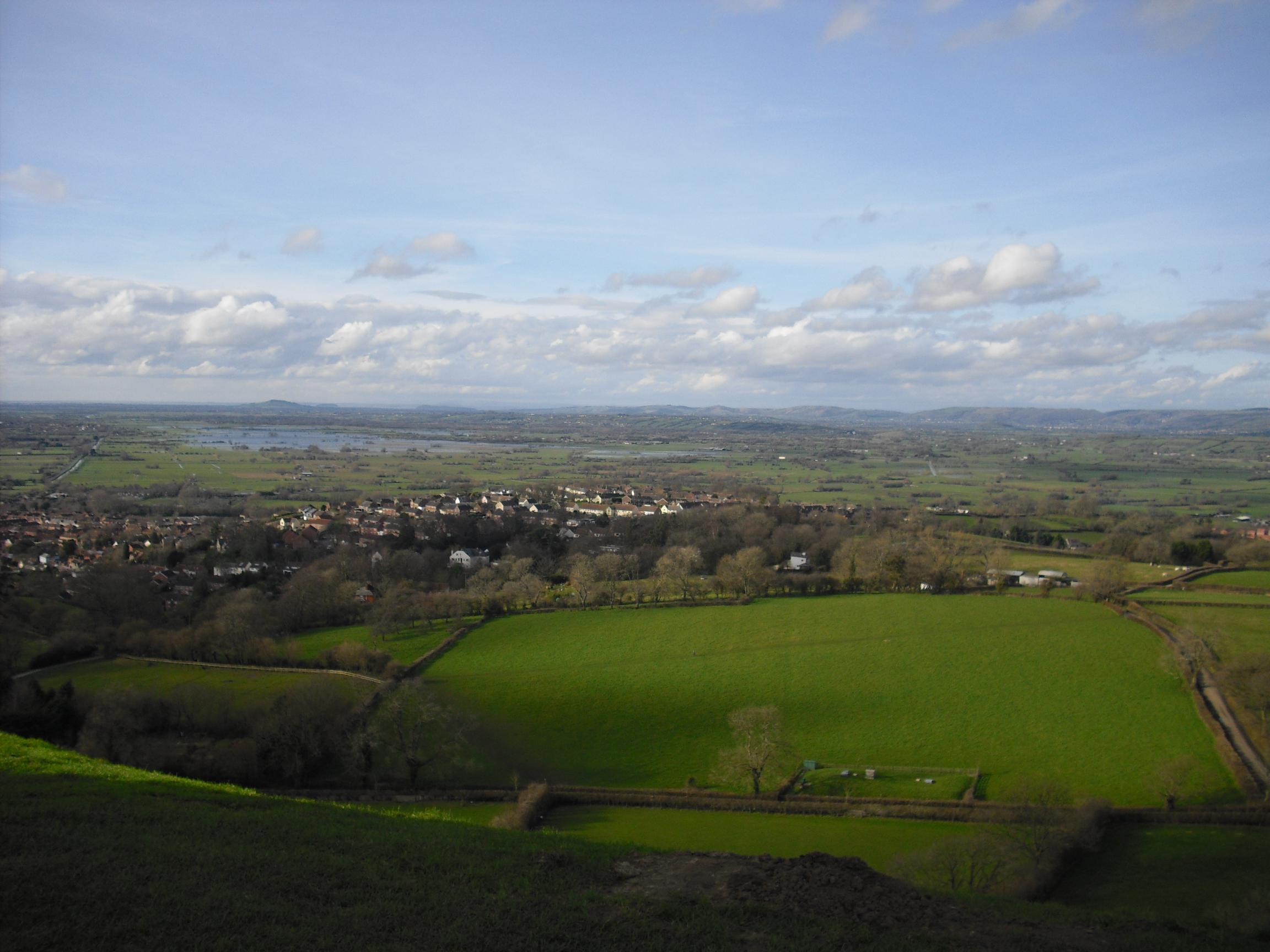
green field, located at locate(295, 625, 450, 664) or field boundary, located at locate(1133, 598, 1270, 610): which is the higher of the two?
field boundary, located at locate(1133, 598, 1270, 610)

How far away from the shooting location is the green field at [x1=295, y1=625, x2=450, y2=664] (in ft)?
145

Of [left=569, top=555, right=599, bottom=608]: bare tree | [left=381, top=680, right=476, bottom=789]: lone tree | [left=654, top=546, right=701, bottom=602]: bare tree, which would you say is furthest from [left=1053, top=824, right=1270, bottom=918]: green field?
[left=569, top=555, right=599, bottom=608]: bare tree

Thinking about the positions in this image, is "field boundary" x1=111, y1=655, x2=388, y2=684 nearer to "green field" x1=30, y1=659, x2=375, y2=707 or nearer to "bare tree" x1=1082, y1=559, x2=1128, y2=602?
"green field" x1=30, y1=659, x2=375, y2=707

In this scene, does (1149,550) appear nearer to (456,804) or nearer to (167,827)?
(456,804)

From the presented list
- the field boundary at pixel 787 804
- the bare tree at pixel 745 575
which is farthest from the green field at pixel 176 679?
the bare tree at pixel 745 575

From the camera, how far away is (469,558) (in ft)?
225

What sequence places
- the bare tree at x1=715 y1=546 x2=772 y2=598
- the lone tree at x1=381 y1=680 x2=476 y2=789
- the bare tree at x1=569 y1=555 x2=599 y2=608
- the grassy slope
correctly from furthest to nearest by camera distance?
the bare tree at x1=715 y1=546 x2=772 y2=598, the bare tree at x1=569 y1=555 x2=599 y2=608, the grassy slope, the lone tree at x1=381 y1=680 x2=476 y2=789

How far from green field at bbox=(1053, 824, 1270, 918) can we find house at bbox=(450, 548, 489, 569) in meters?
53.3

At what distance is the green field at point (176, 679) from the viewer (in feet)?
118

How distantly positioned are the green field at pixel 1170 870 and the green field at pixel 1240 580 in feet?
133

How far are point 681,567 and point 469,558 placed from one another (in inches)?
895

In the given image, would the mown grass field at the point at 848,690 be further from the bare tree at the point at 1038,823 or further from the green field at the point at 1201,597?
the green field at the point at 1201,597

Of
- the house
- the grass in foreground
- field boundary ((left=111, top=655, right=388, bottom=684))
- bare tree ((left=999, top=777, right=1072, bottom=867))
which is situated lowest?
field boundary ((left=111, top=655, right=388, bottom=684))

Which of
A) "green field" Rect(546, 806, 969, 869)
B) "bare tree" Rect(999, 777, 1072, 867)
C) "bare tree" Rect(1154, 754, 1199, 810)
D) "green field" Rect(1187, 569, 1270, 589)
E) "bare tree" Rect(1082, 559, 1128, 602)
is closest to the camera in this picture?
"bare tree" Rect(999, 777, 1072, 867)
